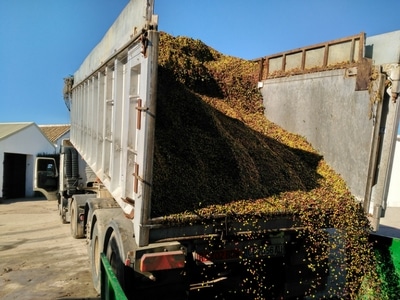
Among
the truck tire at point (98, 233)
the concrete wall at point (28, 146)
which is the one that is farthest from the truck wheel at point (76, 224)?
the concrete wall at point (28, 146)

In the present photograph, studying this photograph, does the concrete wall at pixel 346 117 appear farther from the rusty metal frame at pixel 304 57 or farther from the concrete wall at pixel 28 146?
the concrete wall at pixel 28 146

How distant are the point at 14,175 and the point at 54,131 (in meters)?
5.80

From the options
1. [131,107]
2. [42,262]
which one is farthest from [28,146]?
[131,107]

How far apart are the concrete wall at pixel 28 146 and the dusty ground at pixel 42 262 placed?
7732 millimetres

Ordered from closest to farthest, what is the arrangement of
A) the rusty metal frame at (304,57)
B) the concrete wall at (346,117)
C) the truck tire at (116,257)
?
1. the truck tire at (116,257)
2. the concrete wall at (346,117)
3. the rusty metal frame at (304,57)

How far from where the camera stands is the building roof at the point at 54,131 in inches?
864

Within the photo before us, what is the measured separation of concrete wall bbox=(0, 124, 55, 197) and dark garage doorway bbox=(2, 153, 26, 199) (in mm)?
237

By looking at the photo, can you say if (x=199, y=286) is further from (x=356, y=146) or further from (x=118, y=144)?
(x=356, y=146)

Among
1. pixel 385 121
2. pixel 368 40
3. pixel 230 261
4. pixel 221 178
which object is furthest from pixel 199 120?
pixel 368 40

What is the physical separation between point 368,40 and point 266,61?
204cm

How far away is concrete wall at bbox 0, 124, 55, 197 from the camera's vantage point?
58.2 feet

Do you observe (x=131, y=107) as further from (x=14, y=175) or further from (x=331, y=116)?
Answer: (x=14, y=175)

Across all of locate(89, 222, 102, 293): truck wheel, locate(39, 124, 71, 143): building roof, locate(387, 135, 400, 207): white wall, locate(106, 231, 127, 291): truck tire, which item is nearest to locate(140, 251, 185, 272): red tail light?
locate(106, 231, 127, 291): truck tire

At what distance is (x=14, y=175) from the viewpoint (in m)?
18.4
